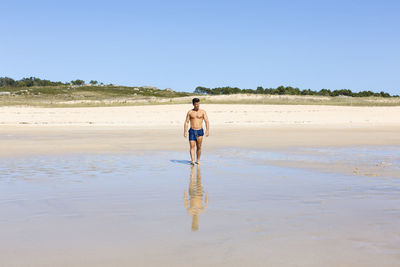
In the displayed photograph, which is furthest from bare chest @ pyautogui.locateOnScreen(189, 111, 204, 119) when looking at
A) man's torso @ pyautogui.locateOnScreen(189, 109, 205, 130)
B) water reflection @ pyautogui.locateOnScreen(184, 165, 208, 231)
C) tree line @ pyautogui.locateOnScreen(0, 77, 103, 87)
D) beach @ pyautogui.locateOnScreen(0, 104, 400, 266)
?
tree line @ pyautogui.locateOnScreen(0, 77, 103, 87)

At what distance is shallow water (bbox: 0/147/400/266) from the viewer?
4887 mm

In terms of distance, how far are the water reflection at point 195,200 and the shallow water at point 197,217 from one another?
0.02m

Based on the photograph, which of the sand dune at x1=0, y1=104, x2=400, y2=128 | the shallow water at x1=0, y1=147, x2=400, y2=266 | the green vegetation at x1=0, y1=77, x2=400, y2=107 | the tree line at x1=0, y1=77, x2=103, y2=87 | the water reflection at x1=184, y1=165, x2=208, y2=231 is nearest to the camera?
the shallow water at x1=0, y1=147, x2=400, y2=266

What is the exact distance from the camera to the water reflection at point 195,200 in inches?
259

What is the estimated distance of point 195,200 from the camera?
7867 millimetres

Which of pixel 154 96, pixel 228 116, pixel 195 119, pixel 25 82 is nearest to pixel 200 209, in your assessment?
pixel 195 119

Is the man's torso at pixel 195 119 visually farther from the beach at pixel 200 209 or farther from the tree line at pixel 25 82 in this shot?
the tree line at pixel 25 82

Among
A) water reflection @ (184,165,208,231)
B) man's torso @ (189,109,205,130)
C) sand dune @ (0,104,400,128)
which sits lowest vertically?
sand dune @ (0,104,400,128)

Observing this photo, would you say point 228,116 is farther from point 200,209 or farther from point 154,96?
point 154,96

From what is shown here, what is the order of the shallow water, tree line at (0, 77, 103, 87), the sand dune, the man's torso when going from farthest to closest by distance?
tree line at (0, 77, 103, 87)
the sand dune
the man's torso
the shallow water

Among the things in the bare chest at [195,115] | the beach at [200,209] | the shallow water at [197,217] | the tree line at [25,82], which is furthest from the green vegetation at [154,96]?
the shallow water at [197,217]

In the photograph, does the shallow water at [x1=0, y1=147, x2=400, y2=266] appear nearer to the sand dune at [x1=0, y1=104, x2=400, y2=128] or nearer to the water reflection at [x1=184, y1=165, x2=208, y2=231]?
the water reflection at [x1=184, y1=165, x2=208, y2=231]

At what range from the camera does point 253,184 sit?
31.0 feet

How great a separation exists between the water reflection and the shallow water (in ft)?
0.05
